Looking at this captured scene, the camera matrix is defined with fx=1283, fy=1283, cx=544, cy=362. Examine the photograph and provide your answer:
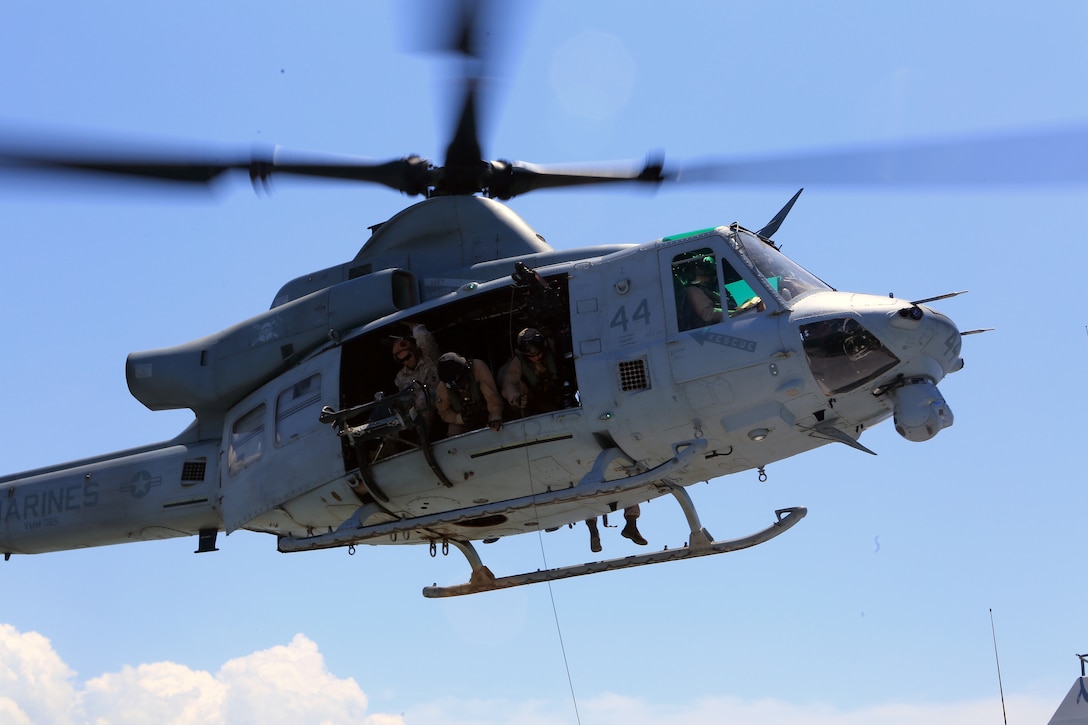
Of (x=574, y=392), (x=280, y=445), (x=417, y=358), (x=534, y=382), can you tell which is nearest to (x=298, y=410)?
(x=280, y=445)

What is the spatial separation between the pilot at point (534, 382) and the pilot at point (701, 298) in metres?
1.37

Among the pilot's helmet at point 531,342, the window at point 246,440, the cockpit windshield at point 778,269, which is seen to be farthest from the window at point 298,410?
the cockpit windshield at point 778,269

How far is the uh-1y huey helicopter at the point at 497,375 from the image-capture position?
38.7 ft

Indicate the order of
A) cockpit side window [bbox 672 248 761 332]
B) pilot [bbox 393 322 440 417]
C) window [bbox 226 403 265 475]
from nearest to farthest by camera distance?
cockpit side window [bbox 672 248 761 332] < pilot [bbox 393 322 440 417] < window [bbox 226 403 265 475]

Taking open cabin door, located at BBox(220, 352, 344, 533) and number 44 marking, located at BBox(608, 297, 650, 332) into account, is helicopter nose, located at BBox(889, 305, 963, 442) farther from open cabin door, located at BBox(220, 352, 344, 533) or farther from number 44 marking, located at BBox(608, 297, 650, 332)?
open cabin door, located at BBox(220, 352, 344, 533)

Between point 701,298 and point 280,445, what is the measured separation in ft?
16.0

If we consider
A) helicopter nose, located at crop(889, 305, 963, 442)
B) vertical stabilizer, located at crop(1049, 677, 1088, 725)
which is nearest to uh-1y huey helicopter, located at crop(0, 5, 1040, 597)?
helicopter nose, located at crop(889, 305, 963, 442)

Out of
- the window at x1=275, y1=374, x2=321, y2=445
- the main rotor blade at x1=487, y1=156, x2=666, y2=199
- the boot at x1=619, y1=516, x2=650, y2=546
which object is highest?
the main rotor blade at x1=487, y1=156, x2=666, y2=199

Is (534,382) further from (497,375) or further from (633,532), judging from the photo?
(633,532)

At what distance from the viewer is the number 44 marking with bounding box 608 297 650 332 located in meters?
12.3

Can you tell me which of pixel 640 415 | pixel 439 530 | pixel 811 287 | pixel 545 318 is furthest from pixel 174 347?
pixel 811 287

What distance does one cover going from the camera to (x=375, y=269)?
14.5 m

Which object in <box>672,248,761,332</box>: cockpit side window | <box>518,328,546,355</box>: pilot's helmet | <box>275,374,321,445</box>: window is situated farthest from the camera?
<box>275,374,321,445</box>: window

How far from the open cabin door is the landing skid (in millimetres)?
1801
